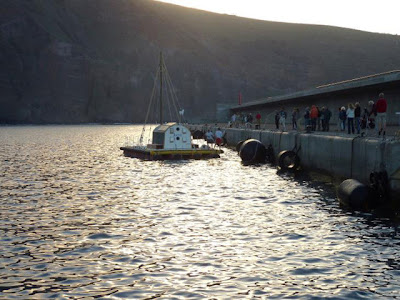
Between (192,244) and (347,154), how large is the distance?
13331mm

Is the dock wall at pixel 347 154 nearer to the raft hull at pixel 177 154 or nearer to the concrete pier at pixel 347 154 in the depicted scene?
the concrete pier at pixel 347 154

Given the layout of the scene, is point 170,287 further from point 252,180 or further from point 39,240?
point 252,180

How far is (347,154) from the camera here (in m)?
25.9

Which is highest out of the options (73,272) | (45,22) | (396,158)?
(45,22)

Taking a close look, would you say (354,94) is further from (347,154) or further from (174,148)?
(347,154)

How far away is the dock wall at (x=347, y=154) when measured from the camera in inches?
819

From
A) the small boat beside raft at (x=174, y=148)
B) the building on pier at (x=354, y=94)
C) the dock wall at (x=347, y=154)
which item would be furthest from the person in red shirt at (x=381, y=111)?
the small boat beside raft at (x=174, y=148)

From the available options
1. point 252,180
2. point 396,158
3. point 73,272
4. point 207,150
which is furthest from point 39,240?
point 207,150

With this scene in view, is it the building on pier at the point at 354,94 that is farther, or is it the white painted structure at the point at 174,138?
the white painted structure at the point at 174,138

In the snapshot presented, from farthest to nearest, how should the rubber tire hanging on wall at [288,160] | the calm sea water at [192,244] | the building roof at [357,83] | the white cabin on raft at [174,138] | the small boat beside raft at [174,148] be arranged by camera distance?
the white cabin on raft at [174,138] → the small boat beside raft at [174,148] → the building roof at [357,83] → the rubber tire hanging on wall at [288,160] → the calm sea water at [192,244]

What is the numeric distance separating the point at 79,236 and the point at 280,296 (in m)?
7.17

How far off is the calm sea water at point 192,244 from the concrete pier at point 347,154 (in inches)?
71.3

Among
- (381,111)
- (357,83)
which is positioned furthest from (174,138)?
(381,111)

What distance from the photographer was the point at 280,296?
10867mm
